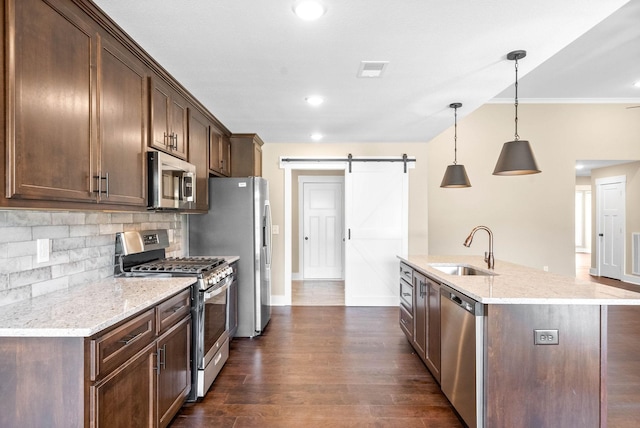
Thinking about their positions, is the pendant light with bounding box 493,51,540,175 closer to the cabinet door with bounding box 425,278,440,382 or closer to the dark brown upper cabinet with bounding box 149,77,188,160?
the cabinet door with bounding box 425,278,440,382

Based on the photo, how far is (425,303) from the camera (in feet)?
9.47

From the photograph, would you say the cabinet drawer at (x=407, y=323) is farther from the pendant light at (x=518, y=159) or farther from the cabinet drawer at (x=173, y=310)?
the cabinet drawer at (x=173, y=310)

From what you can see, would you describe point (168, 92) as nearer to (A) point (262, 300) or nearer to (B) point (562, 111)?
(A) point (262, 300)

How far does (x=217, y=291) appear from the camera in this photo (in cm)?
279

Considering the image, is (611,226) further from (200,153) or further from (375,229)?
(200,153)

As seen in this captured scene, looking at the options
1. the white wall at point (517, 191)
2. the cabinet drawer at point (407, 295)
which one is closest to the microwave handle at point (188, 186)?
the cabinet drawer at point (407, 295)

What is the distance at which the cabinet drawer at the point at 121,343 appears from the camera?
1405 millimetres

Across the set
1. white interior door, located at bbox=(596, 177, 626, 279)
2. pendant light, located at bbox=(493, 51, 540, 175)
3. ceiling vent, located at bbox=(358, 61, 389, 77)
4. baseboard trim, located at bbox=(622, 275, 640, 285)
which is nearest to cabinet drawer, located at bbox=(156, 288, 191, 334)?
ceiling vent, located at bbox=(358, 61, 389, 77)

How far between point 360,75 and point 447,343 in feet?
6.76

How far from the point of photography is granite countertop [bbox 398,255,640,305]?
6.07 feet

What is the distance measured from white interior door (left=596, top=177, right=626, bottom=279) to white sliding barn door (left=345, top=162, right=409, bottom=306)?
4964 mm

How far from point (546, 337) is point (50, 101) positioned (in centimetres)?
272

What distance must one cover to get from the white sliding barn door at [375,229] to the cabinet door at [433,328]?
89.5 inches

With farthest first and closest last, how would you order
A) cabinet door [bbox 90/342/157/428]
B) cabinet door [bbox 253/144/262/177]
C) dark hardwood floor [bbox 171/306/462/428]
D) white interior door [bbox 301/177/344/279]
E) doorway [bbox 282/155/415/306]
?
white interior door [bbox 301/177/344/279]
doorway [bbox 282/155/415/306]
cabinet door [bbox 253/144/262/177]
dark hardwood floor [bbox 171/306/462/428]
cabinet door [bbox 90/342/157/428]
